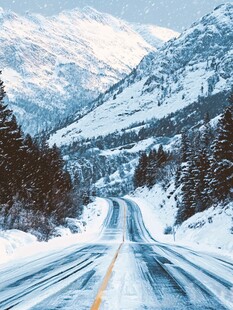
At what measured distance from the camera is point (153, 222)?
50031mm

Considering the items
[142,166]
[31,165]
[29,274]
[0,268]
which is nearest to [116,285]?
[29,274]

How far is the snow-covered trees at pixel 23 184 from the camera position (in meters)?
22.5

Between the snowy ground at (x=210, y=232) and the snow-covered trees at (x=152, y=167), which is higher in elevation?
the snow-covered trees at (x=152, y=167)

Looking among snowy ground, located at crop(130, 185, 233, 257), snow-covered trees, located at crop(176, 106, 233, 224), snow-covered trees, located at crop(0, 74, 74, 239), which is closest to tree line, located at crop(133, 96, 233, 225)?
snow-covered trees, located at crop(176, 106, 233, 224)

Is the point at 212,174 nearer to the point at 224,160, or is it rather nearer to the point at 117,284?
the point at 224,160

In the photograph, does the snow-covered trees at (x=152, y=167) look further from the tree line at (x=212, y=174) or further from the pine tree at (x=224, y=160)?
the pine tree at (x=224, y=160)

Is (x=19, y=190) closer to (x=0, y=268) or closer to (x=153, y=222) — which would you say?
(x=0, y=268)

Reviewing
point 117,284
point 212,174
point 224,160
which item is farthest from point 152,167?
point 117,284

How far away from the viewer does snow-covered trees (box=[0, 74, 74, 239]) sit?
22.5 metres

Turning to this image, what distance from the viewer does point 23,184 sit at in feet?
95.3

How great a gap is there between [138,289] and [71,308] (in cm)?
199

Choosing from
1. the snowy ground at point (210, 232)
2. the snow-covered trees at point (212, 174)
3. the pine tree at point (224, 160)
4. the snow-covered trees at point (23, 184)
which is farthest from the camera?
the snow-covered trees at point (212, 174)

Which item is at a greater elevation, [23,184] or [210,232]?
[23,184]

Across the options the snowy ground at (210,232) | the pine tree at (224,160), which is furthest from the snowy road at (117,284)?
the pine tree at (224,160)
